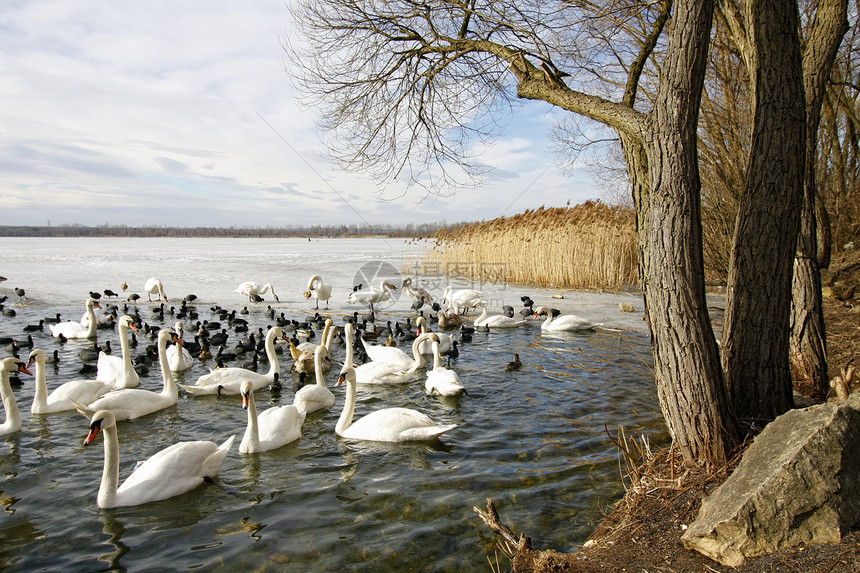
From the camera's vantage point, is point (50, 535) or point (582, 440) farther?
point (582, 440)

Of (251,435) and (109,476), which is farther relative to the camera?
(251,435)

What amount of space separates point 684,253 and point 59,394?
7.54 metres

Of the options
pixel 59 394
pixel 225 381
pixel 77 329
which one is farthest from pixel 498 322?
pixel 77 329

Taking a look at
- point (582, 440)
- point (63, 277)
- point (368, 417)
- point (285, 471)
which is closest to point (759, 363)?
point (582, 440)

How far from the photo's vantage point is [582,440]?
20.2ft

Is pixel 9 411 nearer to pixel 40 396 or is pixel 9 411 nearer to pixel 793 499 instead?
pixel 40 396

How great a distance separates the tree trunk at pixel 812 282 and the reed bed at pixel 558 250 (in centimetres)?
1196

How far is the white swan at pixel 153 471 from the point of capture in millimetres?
4750

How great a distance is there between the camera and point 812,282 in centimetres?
631

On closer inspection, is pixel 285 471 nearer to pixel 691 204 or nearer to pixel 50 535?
pixel 50 535

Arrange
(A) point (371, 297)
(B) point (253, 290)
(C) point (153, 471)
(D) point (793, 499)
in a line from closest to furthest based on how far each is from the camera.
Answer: (D) point (793, 499), (C) point (153, 471), (A) point (371, 297), (B) point (253, 290)

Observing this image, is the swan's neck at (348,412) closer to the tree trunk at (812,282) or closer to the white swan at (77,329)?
the tree trunk at (812,282)

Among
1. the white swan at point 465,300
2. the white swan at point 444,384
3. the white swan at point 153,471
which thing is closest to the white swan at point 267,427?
the white swan at point 153,471

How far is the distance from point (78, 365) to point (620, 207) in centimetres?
1725
